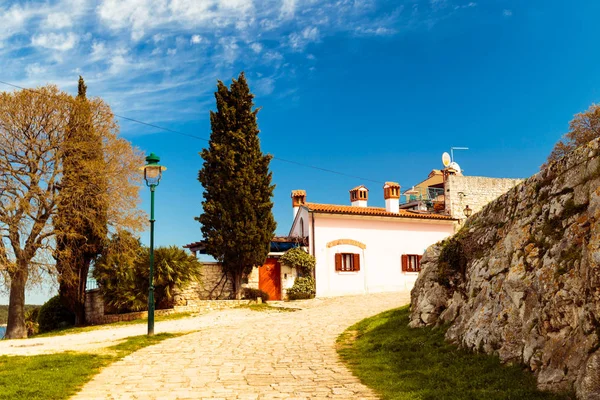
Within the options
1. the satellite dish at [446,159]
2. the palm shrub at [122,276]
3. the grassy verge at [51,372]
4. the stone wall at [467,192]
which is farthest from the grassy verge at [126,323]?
the satellite dish at [446,159]

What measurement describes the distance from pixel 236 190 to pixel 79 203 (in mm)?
7869

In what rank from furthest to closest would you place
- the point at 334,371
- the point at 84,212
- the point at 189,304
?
the point at 189,304, the point at 84,212, the point at 334,371

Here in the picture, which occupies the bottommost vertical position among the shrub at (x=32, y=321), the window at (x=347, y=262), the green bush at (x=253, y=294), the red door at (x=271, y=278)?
the shrub at (x=32, y=321)

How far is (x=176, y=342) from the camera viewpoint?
1547cm

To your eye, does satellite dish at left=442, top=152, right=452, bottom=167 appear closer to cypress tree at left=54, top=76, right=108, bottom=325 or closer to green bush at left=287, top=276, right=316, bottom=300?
green bush at left=287, top=276, right=316, bottom=300

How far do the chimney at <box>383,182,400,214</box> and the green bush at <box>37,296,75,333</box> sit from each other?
2097 centimetres

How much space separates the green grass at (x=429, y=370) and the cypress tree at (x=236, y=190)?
15973 mm

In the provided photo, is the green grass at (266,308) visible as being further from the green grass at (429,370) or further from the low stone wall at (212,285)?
the green grass at (429,370)

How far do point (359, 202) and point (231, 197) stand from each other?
507 inches

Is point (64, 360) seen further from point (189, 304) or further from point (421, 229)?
point (421, 229)

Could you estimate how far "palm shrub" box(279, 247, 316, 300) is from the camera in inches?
1256

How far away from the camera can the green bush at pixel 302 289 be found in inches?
→ 1255

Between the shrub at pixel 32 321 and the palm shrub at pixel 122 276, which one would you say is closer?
the palm shrub at pixel 122 276

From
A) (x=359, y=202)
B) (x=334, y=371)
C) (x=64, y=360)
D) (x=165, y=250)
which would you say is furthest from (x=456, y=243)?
(x=359, y=202)
